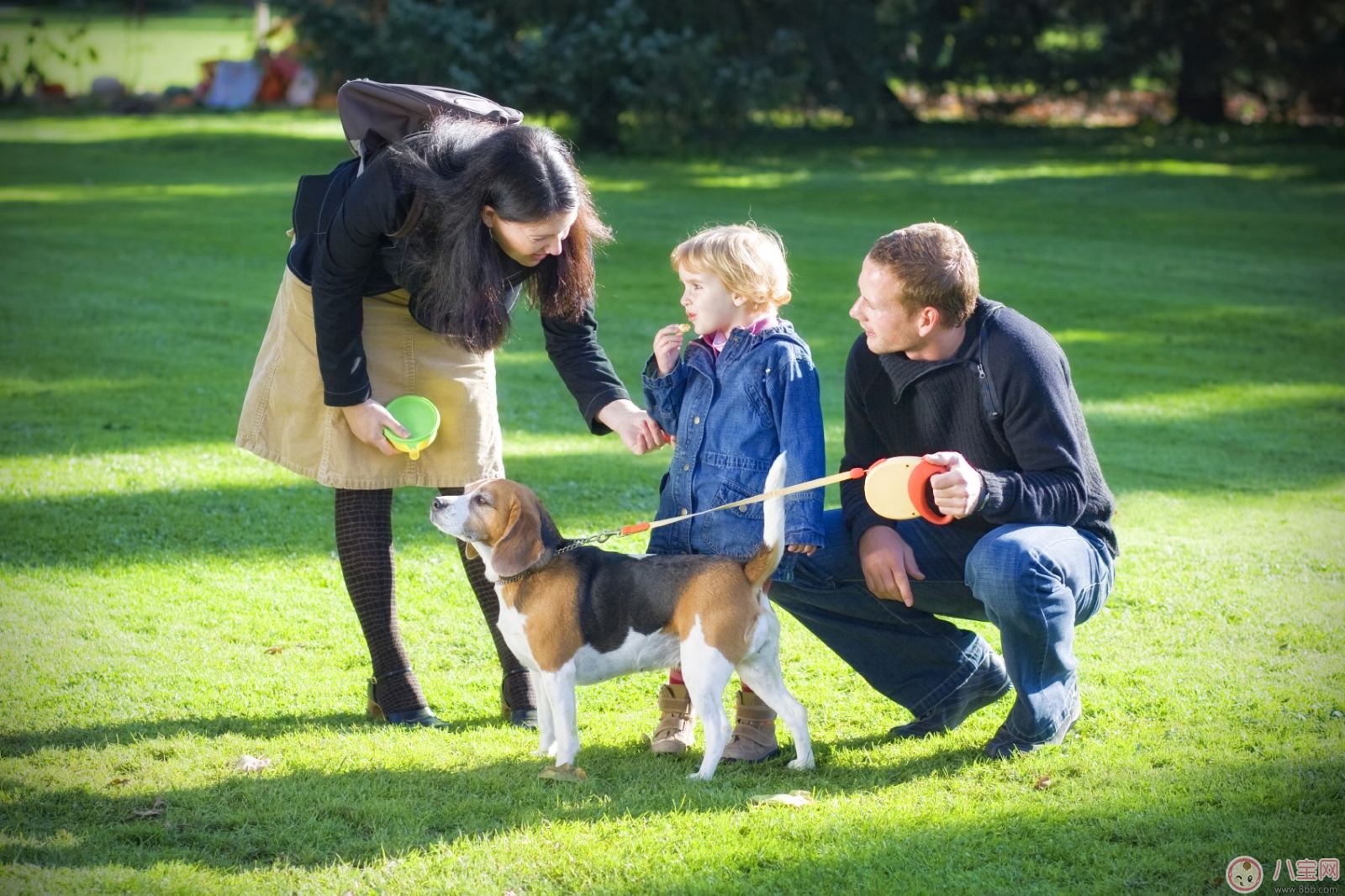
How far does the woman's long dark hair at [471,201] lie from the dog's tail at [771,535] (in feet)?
3.56

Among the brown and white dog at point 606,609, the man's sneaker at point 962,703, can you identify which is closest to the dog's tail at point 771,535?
the brown and white dog at point 606,609

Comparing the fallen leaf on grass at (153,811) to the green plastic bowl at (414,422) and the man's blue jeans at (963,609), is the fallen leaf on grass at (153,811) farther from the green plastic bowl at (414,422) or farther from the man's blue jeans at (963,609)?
the man's blue jeans at (963,609)

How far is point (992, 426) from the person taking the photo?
4453mm

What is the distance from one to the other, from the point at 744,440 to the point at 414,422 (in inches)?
44.3

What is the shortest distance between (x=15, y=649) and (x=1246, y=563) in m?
5.53

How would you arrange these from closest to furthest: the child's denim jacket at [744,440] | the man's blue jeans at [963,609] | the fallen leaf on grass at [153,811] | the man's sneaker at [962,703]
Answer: the fallen leaf on grass at [153,811] < the man's blue jeans at [963,609] < the child's denim jacket at [744,440] < the man's sneaker at [962,703]

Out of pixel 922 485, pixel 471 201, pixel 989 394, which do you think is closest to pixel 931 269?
pixel 989 394

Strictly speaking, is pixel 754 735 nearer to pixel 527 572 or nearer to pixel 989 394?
pixel 527 572

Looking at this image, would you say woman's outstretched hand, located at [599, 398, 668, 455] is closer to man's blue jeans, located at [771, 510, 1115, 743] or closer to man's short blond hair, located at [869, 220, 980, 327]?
man's blue jeans, located at [771, 510, 1115, 743]

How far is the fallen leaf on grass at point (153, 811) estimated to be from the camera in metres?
4.02

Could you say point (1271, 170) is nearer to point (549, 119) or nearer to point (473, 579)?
point (549, 119)

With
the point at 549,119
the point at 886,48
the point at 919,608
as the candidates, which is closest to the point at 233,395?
the point at 919,608

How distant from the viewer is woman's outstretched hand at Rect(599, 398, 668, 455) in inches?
190

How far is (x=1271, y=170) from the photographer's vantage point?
23.7 metres
